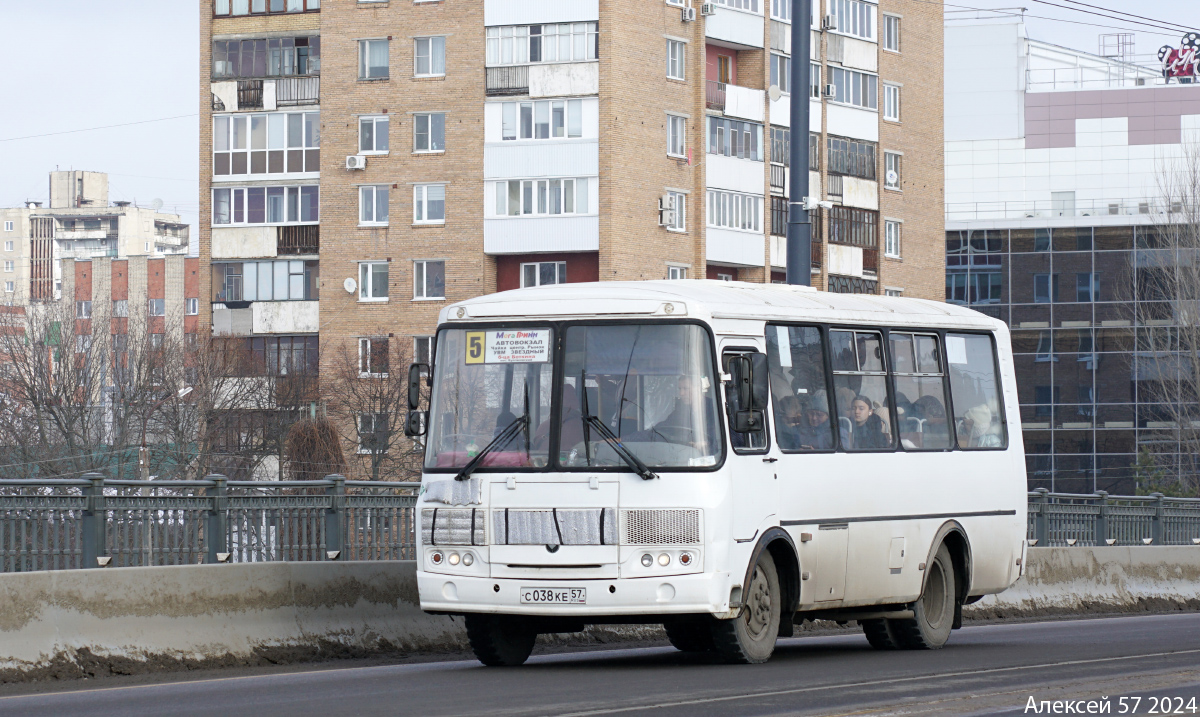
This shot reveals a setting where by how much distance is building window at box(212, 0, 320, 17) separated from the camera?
71.4 m

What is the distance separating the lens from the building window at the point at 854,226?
238ft

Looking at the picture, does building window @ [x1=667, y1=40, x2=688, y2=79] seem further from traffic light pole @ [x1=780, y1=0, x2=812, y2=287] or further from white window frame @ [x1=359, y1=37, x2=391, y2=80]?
traffic light pole @ [x1=780, y1=0, x2=812, y2=287]

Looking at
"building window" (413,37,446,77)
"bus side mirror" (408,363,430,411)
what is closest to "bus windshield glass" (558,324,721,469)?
"bus side mirror" (408,363,430,411)

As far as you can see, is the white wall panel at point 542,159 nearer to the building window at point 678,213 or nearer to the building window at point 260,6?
the building window at point 678,213

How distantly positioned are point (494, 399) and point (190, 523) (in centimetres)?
316

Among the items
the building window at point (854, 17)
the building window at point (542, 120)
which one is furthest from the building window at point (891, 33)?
the building window at point (542, 120)

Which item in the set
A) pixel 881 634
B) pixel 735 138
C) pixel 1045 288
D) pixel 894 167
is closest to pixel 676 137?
pixel 735 138

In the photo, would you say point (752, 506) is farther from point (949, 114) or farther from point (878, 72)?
point (949, 114)

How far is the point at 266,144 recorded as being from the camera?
7125 cm

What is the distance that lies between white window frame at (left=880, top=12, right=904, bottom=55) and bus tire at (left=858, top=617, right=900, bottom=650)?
61949mm

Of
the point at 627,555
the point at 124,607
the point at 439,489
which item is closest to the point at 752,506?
the point at 627,555

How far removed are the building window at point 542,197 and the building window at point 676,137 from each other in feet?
12.4

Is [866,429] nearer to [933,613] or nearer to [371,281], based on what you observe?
[933,613]

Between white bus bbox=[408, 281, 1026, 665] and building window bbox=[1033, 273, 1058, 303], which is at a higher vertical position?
building window bbox=[1033, 273, 1058, 303]
